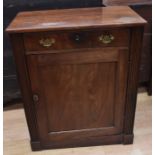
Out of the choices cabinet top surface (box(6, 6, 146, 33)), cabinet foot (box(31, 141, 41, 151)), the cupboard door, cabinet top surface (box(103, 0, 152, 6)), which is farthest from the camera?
cabinet top surface (box(103, 0, 152, 6))

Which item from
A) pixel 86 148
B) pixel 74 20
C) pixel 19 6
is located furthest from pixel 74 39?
pixel 86 148

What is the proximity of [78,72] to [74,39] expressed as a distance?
206mm

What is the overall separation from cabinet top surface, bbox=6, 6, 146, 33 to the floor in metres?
0.86

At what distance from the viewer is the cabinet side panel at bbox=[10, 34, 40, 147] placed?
45.4 inches

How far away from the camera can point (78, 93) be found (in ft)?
4.33

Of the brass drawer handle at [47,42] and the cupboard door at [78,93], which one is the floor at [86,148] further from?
the brass drawer handle at [47,42]

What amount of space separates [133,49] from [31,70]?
1.96ft

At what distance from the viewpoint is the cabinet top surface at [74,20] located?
1104 mm

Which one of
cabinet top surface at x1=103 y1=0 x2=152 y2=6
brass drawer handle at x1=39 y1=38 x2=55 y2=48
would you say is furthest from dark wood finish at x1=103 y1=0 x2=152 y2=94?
brass drawer handle at x1=39 y1=38 x2=55 y2=48

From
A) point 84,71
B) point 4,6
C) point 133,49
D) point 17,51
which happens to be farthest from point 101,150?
point 4,6

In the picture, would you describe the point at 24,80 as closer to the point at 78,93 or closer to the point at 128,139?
the point at 78,93

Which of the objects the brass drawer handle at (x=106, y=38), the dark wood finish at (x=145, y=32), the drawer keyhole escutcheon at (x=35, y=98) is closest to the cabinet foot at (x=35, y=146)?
the drawer keyhole escutcheon at (x=35, y=98)

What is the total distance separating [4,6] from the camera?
153 cm

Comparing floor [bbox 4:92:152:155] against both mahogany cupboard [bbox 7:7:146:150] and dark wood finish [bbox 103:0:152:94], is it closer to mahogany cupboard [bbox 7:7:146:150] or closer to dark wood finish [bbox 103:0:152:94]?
mahogany cupboard [bbox 7:7:146:150]
